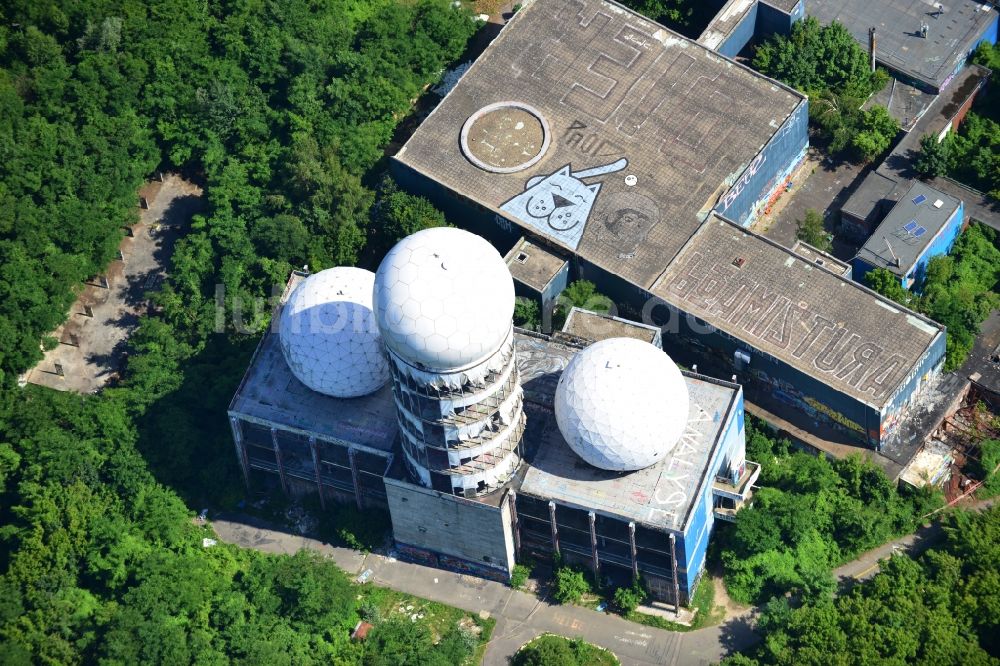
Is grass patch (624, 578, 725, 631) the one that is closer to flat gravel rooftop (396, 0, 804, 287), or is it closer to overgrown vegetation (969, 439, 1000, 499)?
overgrown vegetation (969, 439, 1000, 499)

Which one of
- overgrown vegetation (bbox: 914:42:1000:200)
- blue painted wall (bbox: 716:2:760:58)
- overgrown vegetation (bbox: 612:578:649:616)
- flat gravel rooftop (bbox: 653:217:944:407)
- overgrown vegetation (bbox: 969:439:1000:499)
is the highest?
overgrown vegetation (bbox: 914:42:1000:200)

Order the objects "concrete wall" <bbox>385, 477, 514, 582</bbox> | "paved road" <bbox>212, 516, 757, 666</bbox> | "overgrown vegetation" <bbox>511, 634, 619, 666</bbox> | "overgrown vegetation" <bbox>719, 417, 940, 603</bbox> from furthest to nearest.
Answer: "overgrown vegetation" <bbox>719, 417, 940, 603</bbox>, "paved road" <bbox>212, 516, 757, 666</bbox>, "concrete wall" <bbox>385, 477, 514, 582</bbox>, "overgrown vegetation" <bbox>511, 634, 619, 666</bbox>

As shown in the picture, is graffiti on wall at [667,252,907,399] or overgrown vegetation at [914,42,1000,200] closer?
graffiti on wall at [667,252,907,399]

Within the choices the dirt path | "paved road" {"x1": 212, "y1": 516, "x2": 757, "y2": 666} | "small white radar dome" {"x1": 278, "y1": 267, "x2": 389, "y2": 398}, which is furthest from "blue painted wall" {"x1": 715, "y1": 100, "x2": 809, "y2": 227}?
the dirt path

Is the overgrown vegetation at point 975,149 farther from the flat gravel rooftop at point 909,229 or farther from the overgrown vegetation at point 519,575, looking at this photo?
the overgrown vegetation at point 519,575

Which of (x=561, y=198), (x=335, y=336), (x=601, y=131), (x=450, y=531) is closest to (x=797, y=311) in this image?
(x=561, y=198)

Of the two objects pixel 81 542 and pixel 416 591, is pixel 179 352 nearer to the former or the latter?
pixel 81 542
